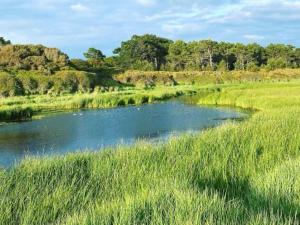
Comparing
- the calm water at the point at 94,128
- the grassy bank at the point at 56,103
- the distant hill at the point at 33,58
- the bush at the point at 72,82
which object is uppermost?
the distant hill at the point at 33,58

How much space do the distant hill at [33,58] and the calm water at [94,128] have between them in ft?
79.2

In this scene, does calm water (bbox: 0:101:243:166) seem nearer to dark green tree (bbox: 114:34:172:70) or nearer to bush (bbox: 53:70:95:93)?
bush (bbox: 53:70:95:93)

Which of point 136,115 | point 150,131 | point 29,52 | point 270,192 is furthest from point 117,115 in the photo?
point 29,52

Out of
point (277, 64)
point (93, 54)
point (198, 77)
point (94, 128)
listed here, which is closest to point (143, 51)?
point (93, 54)

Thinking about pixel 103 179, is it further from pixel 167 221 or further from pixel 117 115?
pixel 117 115

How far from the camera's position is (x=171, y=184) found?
657 centimetres

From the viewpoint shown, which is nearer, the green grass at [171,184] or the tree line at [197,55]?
the green grass at [171,184]

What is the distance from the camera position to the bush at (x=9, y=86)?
41.4 meters

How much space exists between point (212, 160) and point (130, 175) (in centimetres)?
194

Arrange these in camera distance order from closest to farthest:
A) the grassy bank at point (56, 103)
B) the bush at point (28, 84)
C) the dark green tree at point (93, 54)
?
the grassy bank at point (56, 103), the bush at point (28, 84), the dark green tree at point (93, 54)

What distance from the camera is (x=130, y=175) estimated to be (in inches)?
312

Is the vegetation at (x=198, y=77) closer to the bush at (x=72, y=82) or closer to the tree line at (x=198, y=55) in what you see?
the bush at (x=72, y=82)

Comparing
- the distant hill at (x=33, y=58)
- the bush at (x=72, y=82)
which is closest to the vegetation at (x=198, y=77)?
the distant hill at (x=33, y=58)

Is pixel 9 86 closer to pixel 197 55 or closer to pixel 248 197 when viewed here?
pixel 248 197
